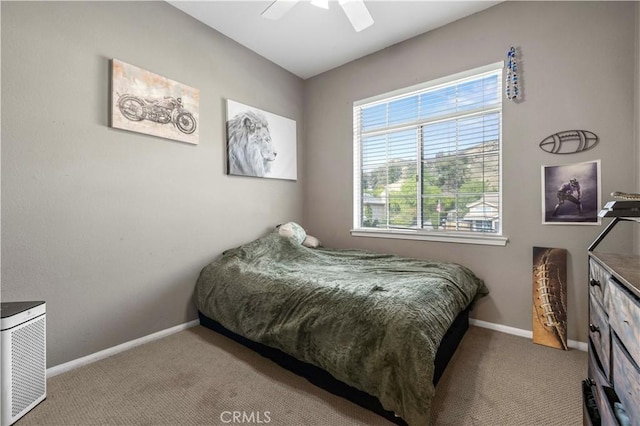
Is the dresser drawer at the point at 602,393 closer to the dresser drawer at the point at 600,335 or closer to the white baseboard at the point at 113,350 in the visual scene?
the dresser drawer at the point at 600,335

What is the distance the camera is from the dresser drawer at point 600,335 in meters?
0.98

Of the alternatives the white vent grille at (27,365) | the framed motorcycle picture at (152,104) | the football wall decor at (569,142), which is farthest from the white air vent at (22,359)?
the football wall decor at (569,142)

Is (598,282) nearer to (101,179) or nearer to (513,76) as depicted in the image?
(513,76)

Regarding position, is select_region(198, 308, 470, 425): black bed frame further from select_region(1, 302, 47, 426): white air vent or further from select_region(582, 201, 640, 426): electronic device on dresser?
select_region(1, 302, 47, 426): white air vent

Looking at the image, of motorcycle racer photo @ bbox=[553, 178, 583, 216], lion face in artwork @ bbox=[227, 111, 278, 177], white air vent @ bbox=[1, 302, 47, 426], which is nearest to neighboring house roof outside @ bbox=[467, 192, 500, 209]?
motorcycle racer photo @ bbox=[553, 178, 583, 216]

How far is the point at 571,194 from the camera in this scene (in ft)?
6.63

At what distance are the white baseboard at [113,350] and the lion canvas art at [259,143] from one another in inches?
61.2

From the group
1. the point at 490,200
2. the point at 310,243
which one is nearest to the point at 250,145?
the point at 310,243

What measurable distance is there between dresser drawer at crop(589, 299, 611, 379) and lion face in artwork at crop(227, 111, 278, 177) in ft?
9.18

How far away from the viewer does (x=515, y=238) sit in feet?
7.43

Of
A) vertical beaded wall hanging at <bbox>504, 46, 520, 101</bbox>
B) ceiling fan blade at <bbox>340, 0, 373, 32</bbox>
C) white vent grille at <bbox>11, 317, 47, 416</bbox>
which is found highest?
ceiling fan blade at <bbox>340, 0, 373, 32</bbox>

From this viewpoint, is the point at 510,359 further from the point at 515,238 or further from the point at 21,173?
the point at 21,173

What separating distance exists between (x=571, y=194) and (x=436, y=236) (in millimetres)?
1052

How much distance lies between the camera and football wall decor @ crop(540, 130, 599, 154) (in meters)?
1.96
